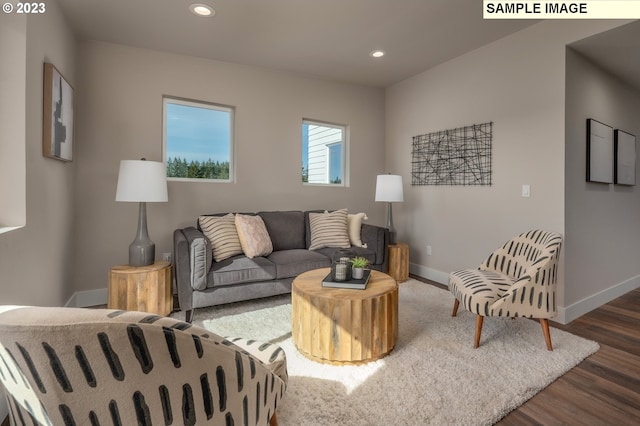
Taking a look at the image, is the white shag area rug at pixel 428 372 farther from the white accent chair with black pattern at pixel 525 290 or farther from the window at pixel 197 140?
the window at pixel 197 140

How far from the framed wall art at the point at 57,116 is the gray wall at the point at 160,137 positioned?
0.42 metres

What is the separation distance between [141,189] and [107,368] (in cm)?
225

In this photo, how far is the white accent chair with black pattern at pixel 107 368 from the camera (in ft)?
2.33

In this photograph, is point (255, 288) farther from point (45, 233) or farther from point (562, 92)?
point (562, 92)

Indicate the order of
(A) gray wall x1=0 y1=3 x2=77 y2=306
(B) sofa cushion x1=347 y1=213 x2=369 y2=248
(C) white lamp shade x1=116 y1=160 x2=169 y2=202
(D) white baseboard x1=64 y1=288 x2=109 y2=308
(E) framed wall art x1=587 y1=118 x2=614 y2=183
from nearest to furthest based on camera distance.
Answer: (A) gray wall x1=0 y1=3 x2=77 y2=306
(C) white lamp shade x1=116 y1=160 x2=169 y2=202
(E) framed wall art x1=587 y1=118 x2=614 y2=183
(D) white baseboard x1=64 y1=288 x2=109 y2=308
(B) sofa cushion x1=347 y1=213 x2=369 y2=248

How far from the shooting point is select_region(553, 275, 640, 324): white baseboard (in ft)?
9.16

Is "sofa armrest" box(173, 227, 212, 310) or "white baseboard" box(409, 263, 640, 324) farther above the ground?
"sofa armrest" box(173, 227, 212, 310)

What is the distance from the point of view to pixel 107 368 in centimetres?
75

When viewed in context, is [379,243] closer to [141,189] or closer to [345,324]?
[345,324]

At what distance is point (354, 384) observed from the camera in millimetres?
1813

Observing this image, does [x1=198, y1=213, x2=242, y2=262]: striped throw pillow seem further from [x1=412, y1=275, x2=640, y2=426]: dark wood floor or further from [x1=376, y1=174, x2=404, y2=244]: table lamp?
[x1=412, y1=275, x2=640, y2=426]: dark wood floor

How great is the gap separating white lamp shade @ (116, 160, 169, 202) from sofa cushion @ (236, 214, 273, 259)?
0.81 m

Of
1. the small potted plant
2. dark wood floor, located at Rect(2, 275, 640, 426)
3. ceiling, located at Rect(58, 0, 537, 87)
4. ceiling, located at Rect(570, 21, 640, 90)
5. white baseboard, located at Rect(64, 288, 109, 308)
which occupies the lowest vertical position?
dark wood floor, located at Rect(2, 275, 640, 426)

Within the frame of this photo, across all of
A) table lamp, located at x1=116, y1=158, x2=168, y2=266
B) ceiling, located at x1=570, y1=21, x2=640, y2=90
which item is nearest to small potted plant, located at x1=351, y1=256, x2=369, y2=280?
table lamp, located at x1=116, y1=158, x2=168, y2=266
